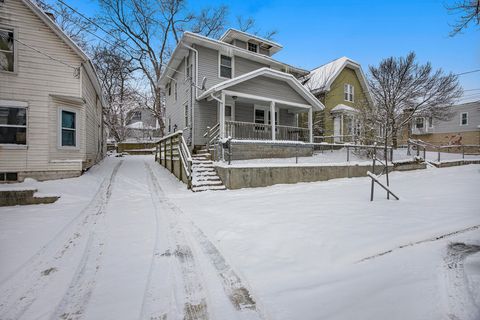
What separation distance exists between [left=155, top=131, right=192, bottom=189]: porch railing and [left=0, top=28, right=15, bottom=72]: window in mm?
6060

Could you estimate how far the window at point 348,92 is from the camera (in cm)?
2112

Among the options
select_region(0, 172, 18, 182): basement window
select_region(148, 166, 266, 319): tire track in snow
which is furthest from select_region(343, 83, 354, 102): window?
select_region(0, 172, 18, 182): basement window

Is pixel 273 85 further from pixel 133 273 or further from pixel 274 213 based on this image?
pixel 133 273

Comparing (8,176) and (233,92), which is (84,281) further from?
(233,92)

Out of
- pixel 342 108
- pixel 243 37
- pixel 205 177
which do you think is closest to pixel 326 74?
pixel 342 108

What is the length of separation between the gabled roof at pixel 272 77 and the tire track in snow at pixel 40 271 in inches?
331

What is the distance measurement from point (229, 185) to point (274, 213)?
3609 millimetres

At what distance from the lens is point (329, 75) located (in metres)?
20.0

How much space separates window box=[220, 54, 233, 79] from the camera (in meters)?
14.7

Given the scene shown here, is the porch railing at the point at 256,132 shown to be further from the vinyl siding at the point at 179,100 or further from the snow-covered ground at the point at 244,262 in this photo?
the snow-covered ground at the point at 244,262

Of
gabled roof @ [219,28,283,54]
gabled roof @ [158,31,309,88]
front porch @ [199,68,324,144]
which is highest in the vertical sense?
gabled roof @ [219,28,283,54]

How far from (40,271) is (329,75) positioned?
21413 millimetres

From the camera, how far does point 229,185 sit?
29.0ft

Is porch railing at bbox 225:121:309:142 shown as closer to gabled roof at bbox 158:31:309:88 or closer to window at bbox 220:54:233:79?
window at bbox 220:54:233:79
